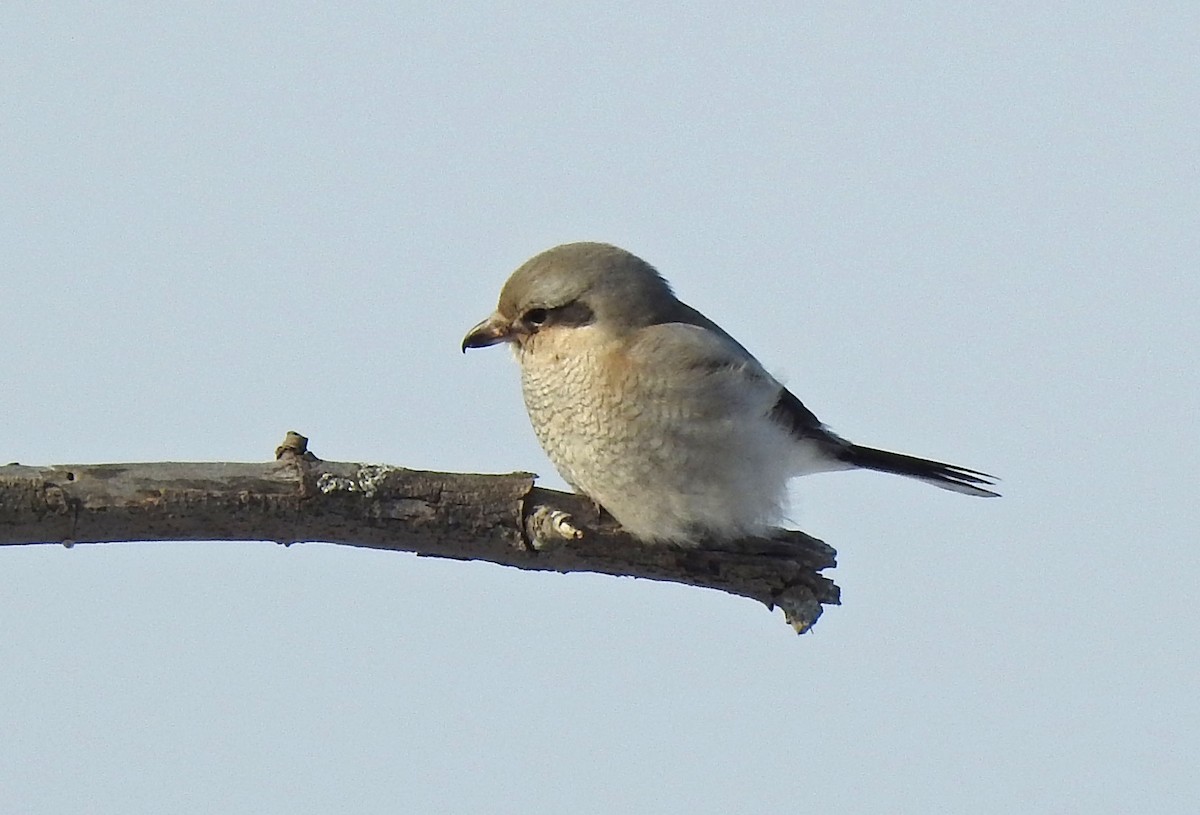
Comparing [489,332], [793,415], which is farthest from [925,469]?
[489,332]

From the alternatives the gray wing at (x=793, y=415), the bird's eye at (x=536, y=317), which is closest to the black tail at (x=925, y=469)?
the gray wing at (x=793, y=415)

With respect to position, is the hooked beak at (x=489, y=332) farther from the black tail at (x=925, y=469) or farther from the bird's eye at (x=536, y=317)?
the black tail at (x=925, y=469)

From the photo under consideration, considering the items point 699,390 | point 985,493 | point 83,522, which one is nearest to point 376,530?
point 83,522

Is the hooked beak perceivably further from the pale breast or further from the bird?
the pale breast

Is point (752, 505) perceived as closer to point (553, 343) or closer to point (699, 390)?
point (699, 390)

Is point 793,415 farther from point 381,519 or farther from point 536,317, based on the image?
point 381,519
